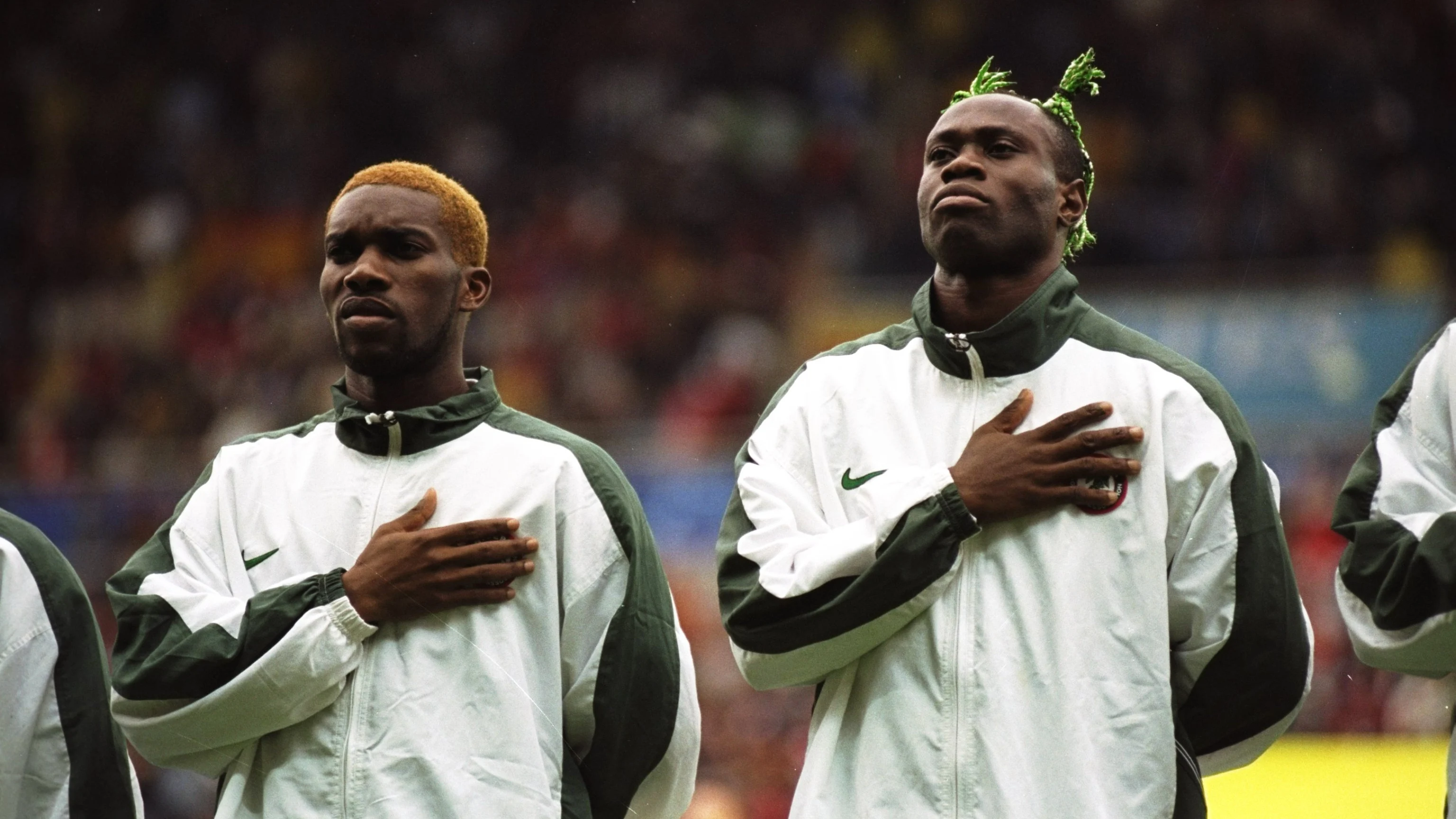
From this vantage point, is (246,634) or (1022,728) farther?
(246,634)

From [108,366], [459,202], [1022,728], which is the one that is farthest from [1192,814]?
[108,366]

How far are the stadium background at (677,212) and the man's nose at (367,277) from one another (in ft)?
15.1

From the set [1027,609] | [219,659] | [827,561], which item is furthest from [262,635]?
[1027,609]

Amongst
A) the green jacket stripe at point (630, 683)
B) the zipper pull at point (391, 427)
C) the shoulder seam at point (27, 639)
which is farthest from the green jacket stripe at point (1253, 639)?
the shoulder seam at point (27, 639)

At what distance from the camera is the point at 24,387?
11875 millimetres

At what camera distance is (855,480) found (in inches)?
123

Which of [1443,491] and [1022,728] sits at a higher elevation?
[1443,491]

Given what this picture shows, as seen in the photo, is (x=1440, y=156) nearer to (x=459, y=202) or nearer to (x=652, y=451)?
(x=652, y=451)

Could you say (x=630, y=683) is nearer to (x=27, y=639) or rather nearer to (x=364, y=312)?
(x=364, y=312)

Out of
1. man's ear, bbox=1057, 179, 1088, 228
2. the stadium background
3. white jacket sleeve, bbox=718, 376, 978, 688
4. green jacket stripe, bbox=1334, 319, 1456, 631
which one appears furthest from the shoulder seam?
the stadium background

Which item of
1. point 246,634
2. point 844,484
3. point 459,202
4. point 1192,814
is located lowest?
point 1192,814

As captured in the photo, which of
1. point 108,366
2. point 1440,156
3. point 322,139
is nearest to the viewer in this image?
point 1440,156

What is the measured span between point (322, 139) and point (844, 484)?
34.8 feet

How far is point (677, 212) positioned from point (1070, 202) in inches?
355
